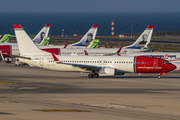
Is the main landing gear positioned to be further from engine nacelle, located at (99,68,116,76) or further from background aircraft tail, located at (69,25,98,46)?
background aircraft tail, located at (69,25,98,46)

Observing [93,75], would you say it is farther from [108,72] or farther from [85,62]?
[108,72]

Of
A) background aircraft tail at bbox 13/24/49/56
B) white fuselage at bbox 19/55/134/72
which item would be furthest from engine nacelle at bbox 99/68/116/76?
background aircraft tail at bbox 13/24/49/56

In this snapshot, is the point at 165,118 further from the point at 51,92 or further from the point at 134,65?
the point at 134,65

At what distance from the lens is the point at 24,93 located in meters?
40.3

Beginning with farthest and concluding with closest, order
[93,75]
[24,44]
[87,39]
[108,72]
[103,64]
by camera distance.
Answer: [87,39], [24,44], [93,75], [103,64], [108,72]

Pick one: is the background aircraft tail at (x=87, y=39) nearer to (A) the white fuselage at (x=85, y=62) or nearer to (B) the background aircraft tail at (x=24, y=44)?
(B) the background aircraft tail at (x=24, y=44)

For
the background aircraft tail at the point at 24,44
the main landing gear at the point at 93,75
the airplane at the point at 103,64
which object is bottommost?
the main landing gear at the point at 93,75

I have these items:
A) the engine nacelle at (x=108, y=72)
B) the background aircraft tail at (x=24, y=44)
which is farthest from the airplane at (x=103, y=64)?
the background aircraft tail at (x=24, y=44)

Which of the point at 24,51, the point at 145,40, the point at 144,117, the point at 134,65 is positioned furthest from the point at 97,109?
the point at 145,40

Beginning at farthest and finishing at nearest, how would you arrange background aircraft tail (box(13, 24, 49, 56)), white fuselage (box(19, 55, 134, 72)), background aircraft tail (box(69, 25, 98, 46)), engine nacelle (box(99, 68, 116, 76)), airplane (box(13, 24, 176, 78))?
background aircraft tail (box(69, 25, 98, 46)) < background aircraft tail (box(13, 24, 49, 56)) < white fuselage (box(19, 55, 134, 72)) < airplane (box(13, 24, 176, 78)) < engine nacelle (box(99, 68, 116, 76))

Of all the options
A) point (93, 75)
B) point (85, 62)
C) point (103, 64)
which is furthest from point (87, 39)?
point (103, 64)

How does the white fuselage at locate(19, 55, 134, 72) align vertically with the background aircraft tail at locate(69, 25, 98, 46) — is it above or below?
below

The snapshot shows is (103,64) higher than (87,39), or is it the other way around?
(87,39)

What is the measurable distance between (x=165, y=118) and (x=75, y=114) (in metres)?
7.33
